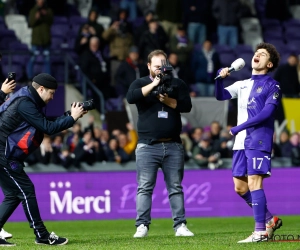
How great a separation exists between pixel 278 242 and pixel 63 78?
45.2 feet

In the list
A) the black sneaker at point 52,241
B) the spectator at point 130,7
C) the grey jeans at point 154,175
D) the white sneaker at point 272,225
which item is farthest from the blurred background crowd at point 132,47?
the black sneaker at point 52,241

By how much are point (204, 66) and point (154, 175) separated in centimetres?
1254

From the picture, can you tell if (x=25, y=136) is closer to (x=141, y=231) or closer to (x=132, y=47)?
(x=141, y=231)

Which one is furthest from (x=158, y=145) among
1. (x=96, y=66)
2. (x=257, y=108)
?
(x=96, y=66)

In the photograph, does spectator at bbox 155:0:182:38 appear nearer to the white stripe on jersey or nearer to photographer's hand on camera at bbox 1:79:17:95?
photographer's hand on camera at bbox 1:79:17:95

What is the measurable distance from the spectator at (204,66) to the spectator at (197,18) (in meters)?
1.63

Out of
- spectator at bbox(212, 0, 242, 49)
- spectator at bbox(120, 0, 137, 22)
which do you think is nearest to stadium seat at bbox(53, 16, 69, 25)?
spectator at bbox(120, 0, 137, 22)

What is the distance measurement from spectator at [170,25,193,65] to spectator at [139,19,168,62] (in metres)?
0.51

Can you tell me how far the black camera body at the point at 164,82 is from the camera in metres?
11.9

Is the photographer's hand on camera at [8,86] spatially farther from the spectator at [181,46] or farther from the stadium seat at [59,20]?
the stadium seat at [59,20]

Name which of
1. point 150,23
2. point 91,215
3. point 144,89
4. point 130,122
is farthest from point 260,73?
point 150,23

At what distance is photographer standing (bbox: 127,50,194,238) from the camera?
12.2 meters

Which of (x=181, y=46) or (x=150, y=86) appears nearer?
(x=150, y=86)

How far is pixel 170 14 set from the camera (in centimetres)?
2581
